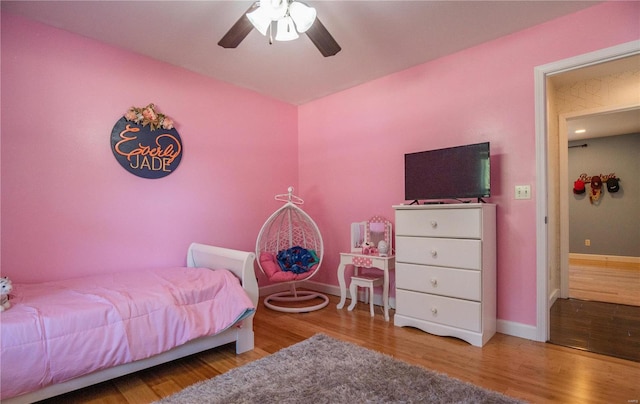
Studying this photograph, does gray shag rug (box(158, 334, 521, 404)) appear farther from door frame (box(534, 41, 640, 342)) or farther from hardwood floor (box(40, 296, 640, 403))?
door frame (box(534, 41, 640, 342))

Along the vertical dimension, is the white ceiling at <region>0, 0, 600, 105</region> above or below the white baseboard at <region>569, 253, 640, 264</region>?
above

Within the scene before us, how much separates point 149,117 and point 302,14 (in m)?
1.69

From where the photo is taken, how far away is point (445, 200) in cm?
280

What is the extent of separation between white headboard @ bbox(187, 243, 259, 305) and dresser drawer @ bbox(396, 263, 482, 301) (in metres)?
1.20

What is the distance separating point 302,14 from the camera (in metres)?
1.81

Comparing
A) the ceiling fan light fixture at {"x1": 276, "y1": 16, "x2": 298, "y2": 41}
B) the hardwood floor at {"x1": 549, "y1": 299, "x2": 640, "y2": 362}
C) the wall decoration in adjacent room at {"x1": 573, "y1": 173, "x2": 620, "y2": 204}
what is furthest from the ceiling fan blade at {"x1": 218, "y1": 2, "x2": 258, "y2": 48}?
the wall decoration in adjacent room at {"x1": 573, "y1": 173, "x2": 620, "y2": 204}

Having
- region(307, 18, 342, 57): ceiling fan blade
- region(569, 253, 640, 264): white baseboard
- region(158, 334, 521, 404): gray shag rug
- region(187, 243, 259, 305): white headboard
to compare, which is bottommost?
region(158, 334, 521, 404): gray shag rug

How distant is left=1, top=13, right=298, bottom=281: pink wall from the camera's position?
2.22 m

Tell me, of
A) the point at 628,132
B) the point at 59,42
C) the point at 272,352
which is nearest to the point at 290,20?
the point at 59,42

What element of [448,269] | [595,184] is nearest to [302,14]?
[448,269]

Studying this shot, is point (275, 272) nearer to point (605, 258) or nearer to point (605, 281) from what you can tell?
point (605, 281)

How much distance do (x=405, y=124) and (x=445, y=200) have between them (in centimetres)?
84

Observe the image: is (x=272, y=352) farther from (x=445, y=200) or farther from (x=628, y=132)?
(x=628, y=132)

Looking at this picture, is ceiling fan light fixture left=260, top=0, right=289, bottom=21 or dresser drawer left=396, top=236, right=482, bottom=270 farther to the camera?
dresser drawer left=396, top=236, right=482, bottom=270
